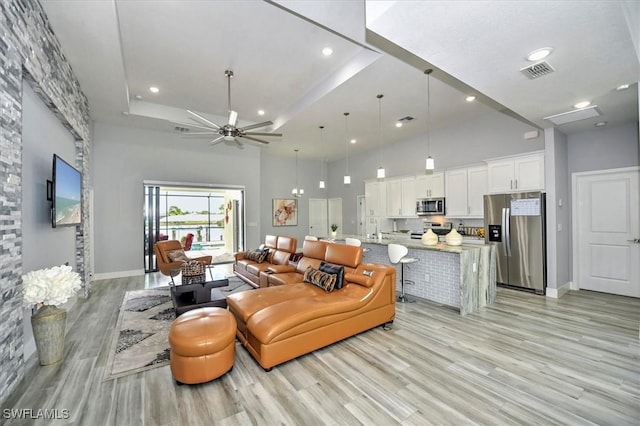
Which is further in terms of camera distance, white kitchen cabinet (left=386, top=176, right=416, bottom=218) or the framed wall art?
the framed wall art

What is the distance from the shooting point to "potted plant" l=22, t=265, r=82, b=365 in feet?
8.08

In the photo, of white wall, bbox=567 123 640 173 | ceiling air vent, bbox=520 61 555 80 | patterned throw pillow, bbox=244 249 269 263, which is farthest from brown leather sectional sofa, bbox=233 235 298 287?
white wall, bbox=567 123 640 173

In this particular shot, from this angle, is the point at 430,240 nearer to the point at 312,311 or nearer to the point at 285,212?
the point at 312,311

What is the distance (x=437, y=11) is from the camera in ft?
6.48

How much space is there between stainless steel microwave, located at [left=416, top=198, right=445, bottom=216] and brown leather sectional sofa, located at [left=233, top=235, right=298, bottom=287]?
3.37 metres

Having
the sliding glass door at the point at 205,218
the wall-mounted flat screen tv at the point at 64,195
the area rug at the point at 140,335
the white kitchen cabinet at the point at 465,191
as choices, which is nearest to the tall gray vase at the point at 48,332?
the area rug at the point at 140,335

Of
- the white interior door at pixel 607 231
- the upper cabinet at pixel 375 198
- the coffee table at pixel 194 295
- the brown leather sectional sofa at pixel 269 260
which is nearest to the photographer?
the coffee table at pixel 194 295

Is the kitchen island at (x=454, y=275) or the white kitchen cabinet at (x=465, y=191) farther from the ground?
the white kitchen cabinet at (x=465, y=191)

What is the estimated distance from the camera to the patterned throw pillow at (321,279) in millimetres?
3440

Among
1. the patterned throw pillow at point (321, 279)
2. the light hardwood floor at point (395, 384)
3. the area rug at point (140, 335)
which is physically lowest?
the light hardwood floor at point (395, 384)

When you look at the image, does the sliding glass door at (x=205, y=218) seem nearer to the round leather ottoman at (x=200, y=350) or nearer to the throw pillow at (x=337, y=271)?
the throw pillow at (x=337, y=271)

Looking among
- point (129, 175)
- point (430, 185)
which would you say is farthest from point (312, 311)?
point (129, 175)

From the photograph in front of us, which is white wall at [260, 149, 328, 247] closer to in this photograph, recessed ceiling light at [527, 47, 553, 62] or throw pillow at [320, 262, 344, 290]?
throw pillow at [320, 262, 344, 290]

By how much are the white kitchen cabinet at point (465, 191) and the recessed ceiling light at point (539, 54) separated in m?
3.52
